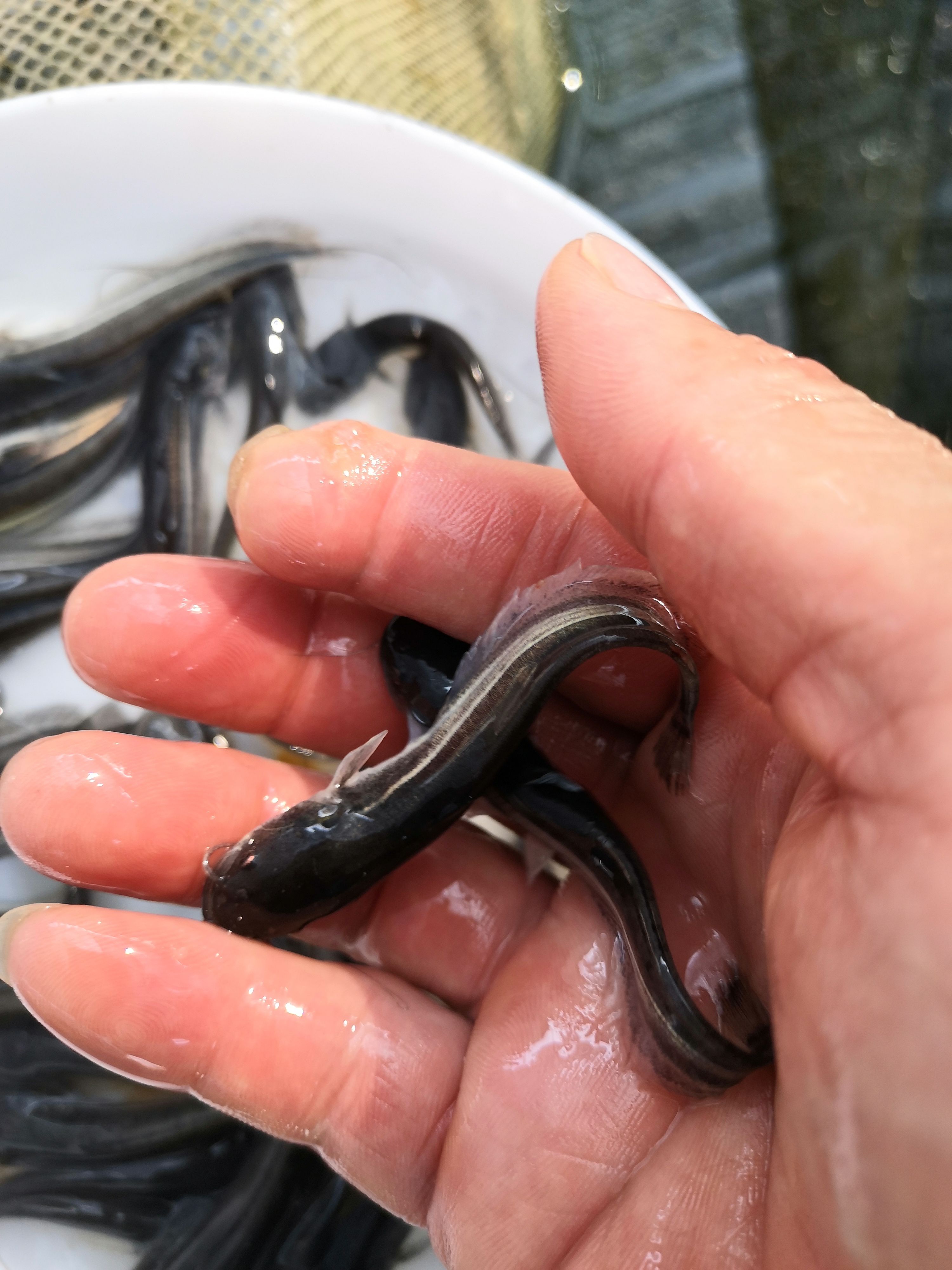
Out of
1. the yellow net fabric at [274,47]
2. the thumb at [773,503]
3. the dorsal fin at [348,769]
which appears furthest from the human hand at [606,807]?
the yellow net fabric at [274,47]

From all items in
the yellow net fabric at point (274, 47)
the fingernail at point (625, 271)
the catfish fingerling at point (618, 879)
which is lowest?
the catfish fingerling at point (618, 879)

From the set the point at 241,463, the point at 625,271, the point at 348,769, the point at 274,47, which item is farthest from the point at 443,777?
the point at 274,47

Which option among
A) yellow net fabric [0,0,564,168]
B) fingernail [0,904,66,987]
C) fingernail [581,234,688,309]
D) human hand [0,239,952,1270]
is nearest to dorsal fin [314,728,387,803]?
human hand [0,239,952,1270]

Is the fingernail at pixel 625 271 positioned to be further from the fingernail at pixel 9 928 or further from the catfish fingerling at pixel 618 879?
the fingernail at pixel 9 928

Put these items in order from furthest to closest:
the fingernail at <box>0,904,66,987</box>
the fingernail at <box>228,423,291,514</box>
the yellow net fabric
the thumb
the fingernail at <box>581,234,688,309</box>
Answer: the yellow net fabric
the fingernail at <box>228,423,291,514</box>
the fingernail at <box>0,904,66,987</box>
the fingernail at <box>581,234,688,309</box>
the thumb

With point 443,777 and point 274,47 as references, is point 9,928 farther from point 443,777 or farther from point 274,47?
point 274,47

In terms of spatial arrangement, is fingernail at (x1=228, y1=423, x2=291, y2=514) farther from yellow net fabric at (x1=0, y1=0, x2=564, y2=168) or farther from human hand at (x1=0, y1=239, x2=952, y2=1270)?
yellow net fabric at (x1=0, y1=0, x2=564, y2=168)

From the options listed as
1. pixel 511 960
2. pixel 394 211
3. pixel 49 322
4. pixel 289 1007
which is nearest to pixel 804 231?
pixel 394 211

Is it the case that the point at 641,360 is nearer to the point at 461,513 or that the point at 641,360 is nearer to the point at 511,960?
the point at 461,513
